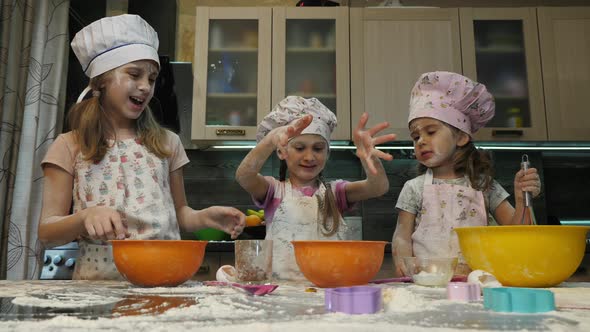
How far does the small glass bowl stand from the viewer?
84 centimetres

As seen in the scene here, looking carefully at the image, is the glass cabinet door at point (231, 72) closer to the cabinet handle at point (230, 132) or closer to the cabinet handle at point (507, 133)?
the cabinet handle at point (230, 132)

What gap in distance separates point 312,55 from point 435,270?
Result: 1.91m

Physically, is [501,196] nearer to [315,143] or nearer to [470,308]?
[315,143]

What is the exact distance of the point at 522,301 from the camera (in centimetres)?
51

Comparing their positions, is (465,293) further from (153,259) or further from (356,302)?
(153,259)

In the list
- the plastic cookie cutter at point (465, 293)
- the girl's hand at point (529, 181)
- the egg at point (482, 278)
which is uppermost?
the girl's hand at point (529, 181)

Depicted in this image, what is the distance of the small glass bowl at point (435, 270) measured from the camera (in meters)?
0.84

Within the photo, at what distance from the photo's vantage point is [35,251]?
76.0 inches

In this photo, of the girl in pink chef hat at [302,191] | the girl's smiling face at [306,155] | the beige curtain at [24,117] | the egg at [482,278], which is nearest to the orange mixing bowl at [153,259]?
the egg at [482,278]

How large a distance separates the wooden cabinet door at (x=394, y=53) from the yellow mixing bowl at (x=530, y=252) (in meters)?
1.70

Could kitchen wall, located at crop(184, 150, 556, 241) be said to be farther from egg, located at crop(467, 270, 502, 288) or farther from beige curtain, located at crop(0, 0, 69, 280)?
egg, located at crop(467, 270, 502, 288)

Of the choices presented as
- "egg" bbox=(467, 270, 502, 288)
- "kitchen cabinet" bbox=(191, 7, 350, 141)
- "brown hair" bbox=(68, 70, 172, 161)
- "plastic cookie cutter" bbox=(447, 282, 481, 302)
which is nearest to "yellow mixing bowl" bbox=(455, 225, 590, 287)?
"egg" bbox=(467, 270, 502, 288)

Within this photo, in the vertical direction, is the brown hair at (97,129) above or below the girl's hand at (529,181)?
above

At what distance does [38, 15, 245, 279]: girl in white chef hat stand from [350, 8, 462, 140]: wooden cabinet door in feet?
4.42
